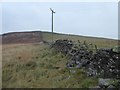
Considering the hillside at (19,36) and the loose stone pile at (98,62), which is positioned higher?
the hillside at (19,36)

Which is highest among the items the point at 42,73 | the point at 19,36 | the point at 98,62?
the point at 19,36

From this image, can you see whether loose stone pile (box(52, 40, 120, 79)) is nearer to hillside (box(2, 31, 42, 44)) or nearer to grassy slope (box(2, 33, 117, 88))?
grassy slope (box(2, 33, 117, 88))

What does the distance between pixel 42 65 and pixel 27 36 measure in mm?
31837

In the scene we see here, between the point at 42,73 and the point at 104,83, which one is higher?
the point at 104,83

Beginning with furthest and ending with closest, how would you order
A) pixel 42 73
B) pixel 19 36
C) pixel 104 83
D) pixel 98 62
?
pixel 19 36, pixel 42 73, pixel 98 62, pixel 104 83

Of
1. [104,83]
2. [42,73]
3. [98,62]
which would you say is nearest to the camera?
[104,83]

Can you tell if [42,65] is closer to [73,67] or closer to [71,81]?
[73,67]

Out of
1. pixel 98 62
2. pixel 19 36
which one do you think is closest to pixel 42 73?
pixel 98 62

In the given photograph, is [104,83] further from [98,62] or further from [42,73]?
[42,73]

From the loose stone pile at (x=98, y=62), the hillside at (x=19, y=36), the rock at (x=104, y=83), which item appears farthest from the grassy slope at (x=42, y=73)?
the hillside at (x=19, y=36)

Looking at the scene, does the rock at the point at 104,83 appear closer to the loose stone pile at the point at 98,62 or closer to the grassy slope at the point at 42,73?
the grassy slope at the point at 42,73

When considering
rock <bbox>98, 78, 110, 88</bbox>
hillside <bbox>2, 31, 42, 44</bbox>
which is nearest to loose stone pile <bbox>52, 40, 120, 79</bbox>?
rock <bbox>98, 78, 110, 88</bbox>

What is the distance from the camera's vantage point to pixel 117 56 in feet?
76.0

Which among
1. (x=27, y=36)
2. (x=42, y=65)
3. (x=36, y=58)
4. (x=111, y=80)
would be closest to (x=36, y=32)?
(x=27, y=36)
